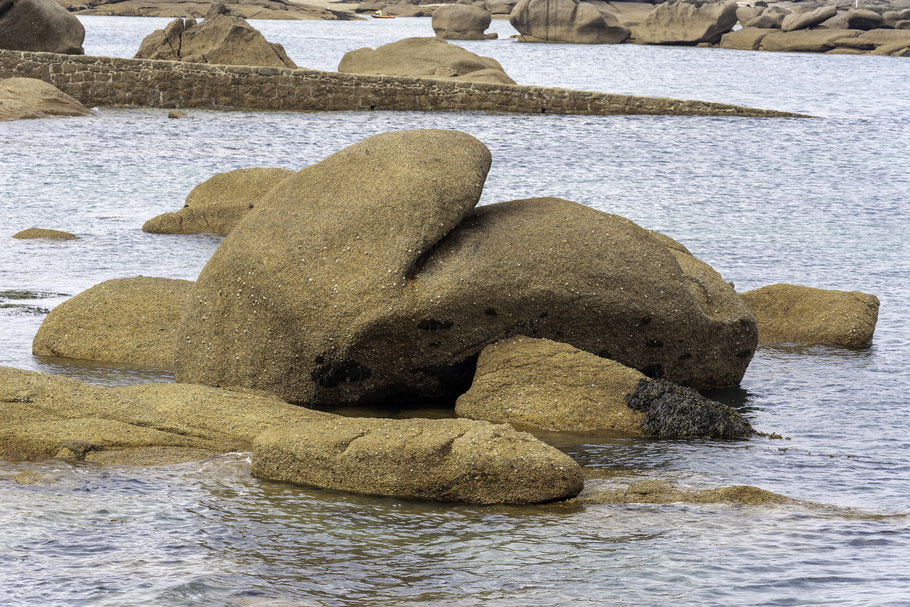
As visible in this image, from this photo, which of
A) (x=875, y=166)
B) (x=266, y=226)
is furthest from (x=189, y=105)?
(x=266, y=226)

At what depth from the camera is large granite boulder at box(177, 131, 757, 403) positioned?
903cm

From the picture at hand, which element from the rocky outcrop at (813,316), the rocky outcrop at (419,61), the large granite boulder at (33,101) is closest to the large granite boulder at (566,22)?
the rocky outcrop at (419,61)

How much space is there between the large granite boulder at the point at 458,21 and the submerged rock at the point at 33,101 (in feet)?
178

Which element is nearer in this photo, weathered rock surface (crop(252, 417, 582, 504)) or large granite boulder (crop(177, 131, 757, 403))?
weathered rock surface (crop(252, 417, 582, 504))

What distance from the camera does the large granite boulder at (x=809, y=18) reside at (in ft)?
276

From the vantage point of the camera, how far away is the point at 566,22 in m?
85.8

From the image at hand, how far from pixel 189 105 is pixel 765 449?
29771mm

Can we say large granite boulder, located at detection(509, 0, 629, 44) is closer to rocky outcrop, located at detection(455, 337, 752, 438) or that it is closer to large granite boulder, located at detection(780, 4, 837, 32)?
large granite boulder, located at detection(780, 4, 837, 32)

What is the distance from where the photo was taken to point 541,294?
9.27 metres

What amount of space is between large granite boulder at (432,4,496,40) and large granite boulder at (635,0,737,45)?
1249cm

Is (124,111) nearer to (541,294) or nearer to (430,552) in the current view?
(541,294)

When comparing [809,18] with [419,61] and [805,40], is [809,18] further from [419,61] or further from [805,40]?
[419,61]

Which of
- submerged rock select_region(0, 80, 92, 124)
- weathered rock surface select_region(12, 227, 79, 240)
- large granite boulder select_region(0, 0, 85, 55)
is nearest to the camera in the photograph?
weathered rock surface select_region(12, 227, 79, 240)

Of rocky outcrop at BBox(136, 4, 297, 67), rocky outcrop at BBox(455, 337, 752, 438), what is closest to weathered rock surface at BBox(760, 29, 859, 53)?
rocky outcrop at BBox(136, 4, 297, 67)
